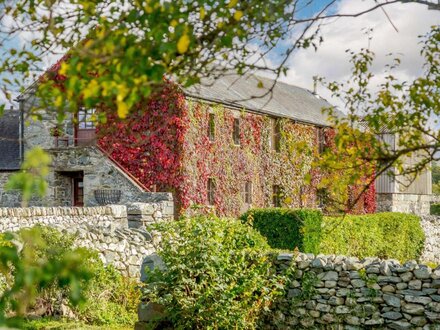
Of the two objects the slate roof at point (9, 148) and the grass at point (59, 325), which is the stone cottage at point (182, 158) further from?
the grass at point (59, 325)

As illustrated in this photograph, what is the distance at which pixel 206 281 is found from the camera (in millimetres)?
9633

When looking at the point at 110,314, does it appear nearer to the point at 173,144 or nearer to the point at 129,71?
the point at 129,71

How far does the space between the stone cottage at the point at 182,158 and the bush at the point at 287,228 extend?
2.32 meters

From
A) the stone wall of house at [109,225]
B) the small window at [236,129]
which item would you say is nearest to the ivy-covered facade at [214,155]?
the small window at [236,129]

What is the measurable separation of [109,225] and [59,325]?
3.61 m

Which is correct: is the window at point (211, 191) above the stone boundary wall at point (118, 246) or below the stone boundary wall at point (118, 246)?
above

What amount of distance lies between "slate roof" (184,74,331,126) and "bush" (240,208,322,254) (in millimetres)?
5161

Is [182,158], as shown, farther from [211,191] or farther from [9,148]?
[9,148]

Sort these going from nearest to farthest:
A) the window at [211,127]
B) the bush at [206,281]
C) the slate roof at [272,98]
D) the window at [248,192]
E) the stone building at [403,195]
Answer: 1. the bush at [206,281]
2. the window at [211,127]
3. the slate roof at [272,98]
4. the window at [248,192]
5. the stone building at [403,195]

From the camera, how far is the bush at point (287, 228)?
18.2m

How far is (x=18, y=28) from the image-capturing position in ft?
16.4

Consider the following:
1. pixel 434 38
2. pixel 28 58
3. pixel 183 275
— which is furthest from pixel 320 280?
pixel 28 58

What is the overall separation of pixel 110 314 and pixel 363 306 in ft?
13.3

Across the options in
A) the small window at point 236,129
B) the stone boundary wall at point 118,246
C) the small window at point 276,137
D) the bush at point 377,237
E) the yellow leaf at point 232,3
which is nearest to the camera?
the yellow leaf at point 232,3
